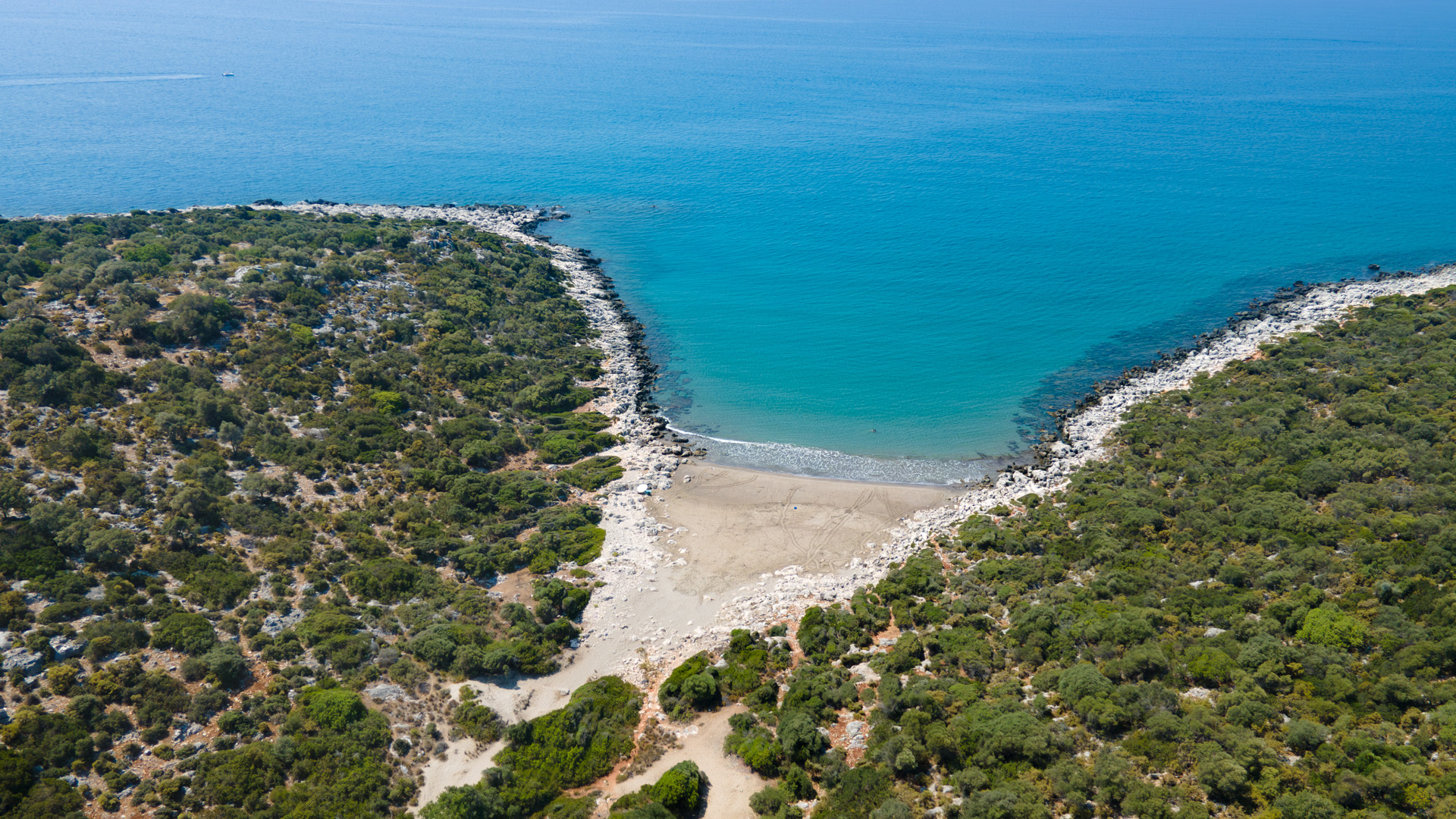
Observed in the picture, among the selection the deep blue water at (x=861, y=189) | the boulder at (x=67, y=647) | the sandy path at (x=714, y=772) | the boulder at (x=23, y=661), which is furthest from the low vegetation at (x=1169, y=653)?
the boulder at (x=23, y=661)

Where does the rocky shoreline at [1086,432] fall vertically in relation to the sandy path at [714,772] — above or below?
above

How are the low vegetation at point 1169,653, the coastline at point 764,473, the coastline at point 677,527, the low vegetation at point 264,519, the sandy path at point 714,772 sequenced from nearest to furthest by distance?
the low vegetation at point 1169,653 < the low vegetation at point 264,519 < the sandy path at point 714,772 < the coastline at point 677,527 < the coastline at point 764,473

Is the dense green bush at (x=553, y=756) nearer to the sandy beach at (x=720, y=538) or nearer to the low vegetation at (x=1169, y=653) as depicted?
the sandy beach at (x=720, y=538)

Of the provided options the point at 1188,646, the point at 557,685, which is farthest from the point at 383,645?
the point at 1188,646

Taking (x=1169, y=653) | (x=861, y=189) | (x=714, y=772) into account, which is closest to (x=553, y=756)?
(x=714, y=772)

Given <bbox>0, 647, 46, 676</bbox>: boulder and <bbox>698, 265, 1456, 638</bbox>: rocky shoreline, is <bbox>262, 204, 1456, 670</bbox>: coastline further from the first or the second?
<bbox>0, 647, 46, 676</bbox>: boulder

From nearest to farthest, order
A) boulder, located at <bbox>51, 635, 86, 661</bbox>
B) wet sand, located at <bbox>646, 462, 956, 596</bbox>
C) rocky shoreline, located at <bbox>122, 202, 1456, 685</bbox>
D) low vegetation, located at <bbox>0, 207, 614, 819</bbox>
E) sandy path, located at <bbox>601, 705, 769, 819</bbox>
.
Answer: low vegetation, located at <bbox>0, 207, 614, 819</bbox> < sandy path, located at <bbox>601, 705, 769, 819</bbox> < boulder, located at <bbox>51, 635, 86, 661</bbox> < rocky shoreline, located at <bbox>122, 202, 1456, 685</bbox> < wet sand, located at <bbox>646, 462, 956, 596</bbox>

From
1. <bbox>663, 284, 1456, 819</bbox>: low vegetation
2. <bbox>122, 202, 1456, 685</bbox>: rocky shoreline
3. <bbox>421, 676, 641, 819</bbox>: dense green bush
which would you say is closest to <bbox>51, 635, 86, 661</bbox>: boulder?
<bbox>421, 676, 641, 819</bbox>: dense green bush

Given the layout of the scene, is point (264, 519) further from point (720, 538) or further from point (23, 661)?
point (720, 538)
